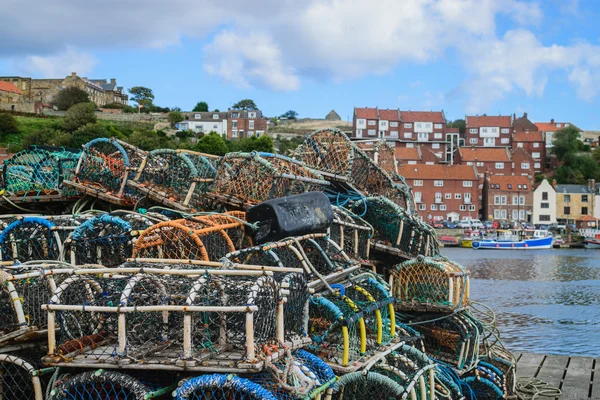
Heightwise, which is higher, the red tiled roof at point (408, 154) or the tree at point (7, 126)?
the tree at point (7, 126)

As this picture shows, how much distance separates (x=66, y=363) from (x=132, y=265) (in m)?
0.73

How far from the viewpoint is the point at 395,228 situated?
261 inches

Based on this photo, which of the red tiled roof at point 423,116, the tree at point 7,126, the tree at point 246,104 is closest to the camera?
the tree at point 7,126

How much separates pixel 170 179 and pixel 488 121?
6460 cm

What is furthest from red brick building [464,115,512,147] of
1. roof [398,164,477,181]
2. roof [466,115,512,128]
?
roof [398,164,477,181]

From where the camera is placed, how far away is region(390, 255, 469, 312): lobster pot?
577cm

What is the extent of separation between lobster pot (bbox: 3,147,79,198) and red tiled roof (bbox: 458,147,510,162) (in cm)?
5285

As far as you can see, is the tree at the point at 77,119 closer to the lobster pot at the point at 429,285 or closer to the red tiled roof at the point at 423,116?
the red tiled roof at the point at 423,116

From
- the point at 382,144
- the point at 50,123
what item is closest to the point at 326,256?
the point at 382,144

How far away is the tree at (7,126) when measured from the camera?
5072cm

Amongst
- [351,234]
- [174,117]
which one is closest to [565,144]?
[174,117]

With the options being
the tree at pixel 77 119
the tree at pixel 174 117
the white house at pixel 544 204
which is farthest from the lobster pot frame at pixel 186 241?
the tree at pixel 174 117

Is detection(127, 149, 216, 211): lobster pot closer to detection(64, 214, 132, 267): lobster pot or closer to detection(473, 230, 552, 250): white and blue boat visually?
detection(64, 214, 132, 267): lobster pot

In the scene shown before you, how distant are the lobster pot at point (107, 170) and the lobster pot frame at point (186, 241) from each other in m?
1.58
